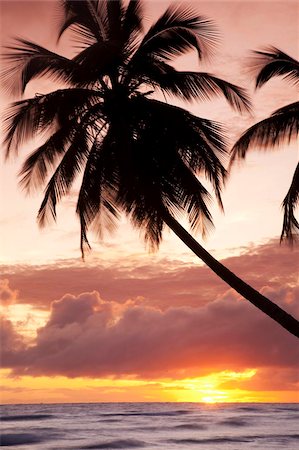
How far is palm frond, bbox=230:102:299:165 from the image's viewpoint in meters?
12.5

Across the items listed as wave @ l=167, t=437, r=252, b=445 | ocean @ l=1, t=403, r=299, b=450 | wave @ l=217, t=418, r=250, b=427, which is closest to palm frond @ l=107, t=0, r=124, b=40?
ocean @ l=1, t=403, r=299, b=450

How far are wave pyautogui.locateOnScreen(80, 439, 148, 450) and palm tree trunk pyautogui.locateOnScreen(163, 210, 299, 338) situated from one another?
25946mm

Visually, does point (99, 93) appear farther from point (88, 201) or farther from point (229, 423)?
point (229, 423)

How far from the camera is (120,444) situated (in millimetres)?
37250

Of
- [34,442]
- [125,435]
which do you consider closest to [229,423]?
[125,435]

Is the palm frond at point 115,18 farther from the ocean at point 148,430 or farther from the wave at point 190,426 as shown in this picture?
the wave at point 190,426

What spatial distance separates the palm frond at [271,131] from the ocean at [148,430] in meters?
23.6

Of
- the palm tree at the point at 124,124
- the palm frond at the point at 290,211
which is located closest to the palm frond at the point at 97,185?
the palm tree at the point at 124,124

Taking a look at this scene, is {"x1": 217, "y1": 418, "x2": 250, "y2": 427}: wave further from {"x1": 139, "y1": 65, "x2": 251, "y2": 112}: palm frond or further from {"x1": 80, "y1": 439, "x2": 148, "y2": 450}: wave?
{"x1": 139, "y1": 65, "x2": 251, "y2": 112}: palm frond

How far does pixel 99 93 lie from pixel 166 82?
1.18m

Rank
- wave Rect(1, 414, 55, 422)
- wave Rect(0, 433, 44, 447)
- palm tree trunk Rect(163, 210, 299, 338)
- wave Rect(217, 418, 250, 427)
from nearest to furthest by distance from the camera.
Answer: palm tree trunk Rect(163, 210, 299, 338)
wave Rect(0, 433, 44, 447)
wave Rect(217, 418, 250, 427)
wave Rect(1, 414, 55, 422)

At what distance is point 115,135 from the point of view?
11953mm

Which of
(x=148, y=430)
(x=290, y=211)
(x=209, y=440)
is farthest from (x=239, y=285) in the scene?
(x=148, y=430)

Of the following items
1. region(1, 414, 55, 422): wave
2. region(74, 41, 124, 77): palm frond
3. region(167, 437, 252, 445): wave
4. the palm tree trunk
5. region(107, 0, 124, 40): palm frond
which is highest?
region(107, 0, 124, 40): palm frond
